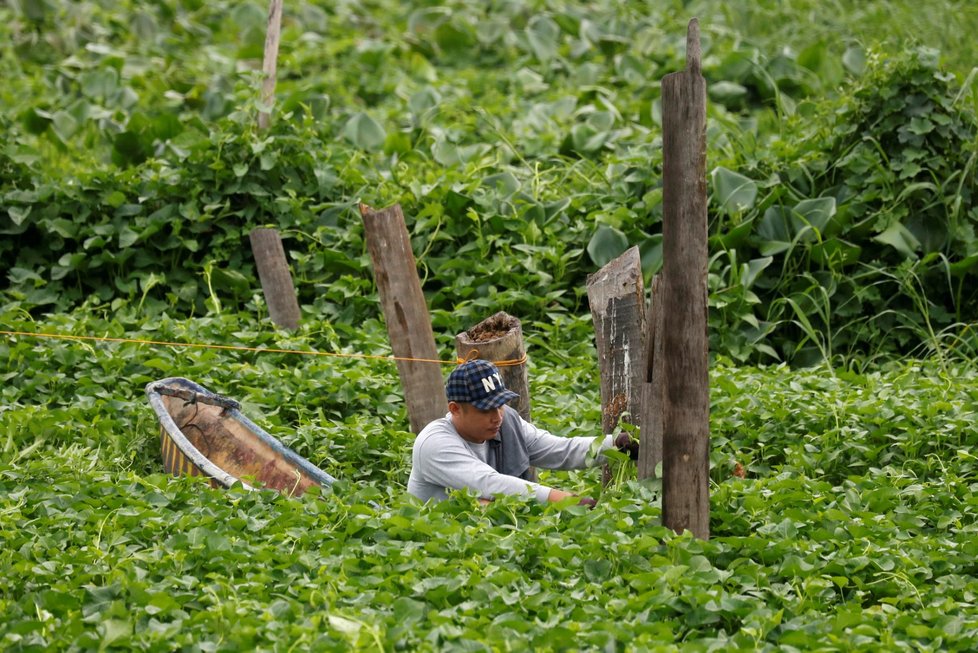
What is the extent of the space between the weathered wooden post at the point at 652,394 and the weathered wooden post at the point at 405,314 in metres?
1.59

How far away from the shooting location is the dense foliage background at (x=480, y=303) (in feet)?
14.1

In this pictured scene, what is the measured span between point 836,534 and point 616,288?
134cm

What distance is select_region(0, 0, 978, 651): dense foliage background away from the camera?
4.29 metres

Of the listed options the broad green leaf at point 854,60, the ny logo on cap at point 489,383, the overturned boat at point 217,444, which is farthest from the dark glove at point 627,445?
the broad green leaf at point 854,60

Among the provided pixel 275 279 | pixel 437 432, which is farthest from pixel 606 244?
pixel 437 432

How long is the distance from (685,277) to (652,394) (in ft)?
2.11

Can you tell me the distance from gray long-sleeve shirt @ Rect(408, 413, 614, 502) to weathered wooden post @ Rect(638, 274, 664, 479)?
22cm

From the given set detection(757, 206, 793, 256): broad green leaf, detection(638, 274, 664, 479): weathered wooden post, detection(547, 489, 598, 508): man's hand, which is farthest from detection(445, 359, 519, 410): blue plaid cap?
detection(757, 206, 793, 256): broad green leaf

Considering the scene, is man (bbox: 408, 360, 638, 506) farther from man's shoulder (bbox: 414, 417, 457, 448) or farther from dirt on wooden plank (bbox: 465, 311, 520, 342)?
dirt on wooden plank (bbox: 465, 311, 520, 342)

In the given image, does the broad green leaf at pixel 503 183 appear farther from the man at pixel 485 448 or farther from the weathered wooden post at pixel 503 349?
the man at pixel 485 448

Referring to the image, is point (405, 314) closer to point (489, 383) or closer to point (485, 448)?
point (485, 448)

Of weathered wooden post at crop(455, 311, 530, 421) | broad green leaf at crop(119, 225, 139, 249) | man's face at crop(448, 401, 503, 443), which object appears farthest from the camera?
broad green leaf at crop(119, 225, 139, 249)

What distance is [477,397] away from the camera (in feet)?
17.0

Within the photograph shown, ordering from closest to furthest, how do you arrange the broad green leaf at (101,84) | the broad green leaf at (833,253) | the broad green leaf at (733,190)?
the broad green leaf at (833,253) → the broad green leaf at (733,190) → the broad green leaf at (101,84)
